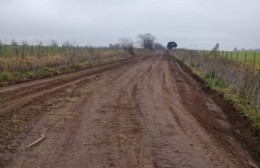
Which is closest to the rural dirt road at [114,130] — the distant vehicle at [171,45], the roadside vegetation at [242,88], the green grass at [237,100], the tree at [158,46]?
the green grass at [237,100]

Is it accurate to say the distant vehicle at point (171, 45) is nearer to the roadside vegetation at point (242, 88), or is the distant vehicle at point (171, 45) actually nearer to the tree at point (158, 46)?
the tree at point (158, 46)

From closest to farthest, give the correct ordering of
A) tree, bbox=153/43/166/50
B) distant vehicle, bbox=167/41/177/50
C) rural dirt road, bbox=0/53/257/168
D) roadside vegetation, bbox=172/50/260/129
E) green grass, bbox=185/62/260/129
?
rural dirt road, bbox=0/53/257/168, green grass, bbox=185/62/260/129, roadside vegetation, bbox=172/50/260/129, distant vehicle, bbox=167/41/177/50, tree, bbox=153/43/166/50

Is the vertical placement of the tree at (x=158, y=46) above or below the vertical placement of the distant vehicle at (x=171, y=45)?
below

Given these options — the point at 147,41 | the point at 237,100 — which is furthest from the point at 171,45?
the point at 237,100

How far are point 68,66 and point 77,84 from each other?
410 inches

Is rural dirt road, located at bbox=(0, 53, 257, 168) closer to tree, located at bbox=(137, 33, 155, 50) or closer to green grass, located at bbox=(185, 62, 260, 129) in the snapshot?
green grass, located at bbox=(185, 62, 260, 129)

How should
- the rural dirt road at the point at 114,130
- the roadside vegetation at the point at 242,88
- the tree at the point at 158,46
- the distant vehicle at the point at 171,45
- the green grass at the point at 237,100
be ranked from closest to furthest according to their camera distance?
the rural dirt road at the point at 114,130
the green grass at the point at 237,100
the roadside vegetation at the point at 242,88
the distant vehicle at the point at 171,45
the tree at the point at 158,46

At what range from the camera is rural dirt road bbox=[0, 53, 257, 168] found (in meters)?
8.05

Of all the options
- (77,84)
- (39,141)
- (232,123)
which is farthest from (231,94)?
(39,141)

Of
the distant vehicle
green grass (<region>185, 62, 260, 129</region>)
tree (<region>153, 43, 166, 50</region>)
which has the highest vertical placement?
the distant vehicle

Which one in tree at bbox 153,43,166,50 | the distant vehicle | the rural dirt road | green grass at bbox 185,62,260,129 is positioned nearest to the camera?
the rural dirt road

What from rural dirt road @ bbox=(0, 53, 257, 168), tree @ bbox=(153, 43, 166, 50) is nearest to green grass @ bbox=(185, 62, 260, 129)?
rural dirt road @ bbox=(0, 53, 257, 168)

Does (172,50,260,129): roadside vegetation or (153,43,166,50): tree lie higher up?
(172,50,260,129): roadside vegetation

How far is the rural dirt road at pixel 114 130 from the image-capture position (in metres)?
8.05
